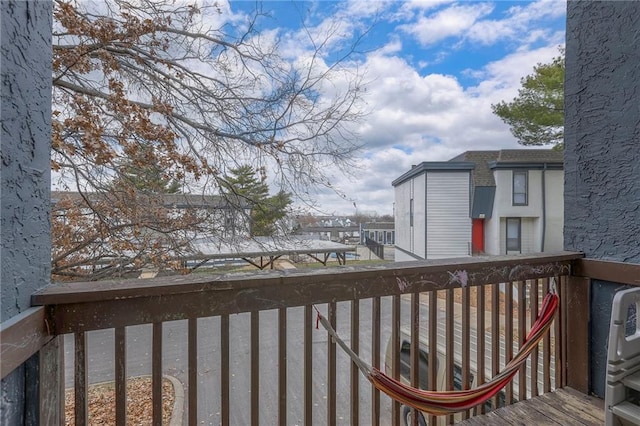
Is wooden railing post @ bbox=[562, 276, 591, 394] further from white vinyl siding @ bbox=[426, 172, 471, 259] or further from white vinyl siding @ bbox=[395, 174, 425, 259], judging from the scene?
white vinyl siding @ bbox=[395, 174, 425, 259]

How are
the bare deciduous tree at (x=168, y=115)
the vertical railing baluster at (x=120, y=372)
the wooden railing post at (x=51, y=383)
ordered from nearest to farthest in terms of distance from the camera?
the wooden railing post at (x=51, y=383) → the vertical railing baluster at (x=120, y=372) → the bare deciduous tree at (x=168, y=115)

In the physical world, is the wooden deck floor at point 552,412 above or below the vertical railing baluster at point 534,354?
below

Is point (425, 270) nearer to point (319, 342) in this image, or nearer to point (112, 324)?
point (112, 324)

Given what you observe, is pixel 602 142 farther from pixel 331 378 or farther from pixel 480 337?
pixel 331 378

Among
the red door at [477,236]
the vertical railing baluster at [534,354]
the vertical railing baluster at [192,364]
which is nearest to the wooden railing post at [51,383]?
the vertical railing baluster at [192,364]

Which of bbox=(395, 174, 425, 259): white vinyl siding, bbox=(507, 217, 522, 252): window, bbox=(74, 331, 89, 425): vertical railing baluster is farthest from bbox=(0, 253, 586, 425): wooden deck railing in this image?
bbox=(507, 217, 522, 252): window


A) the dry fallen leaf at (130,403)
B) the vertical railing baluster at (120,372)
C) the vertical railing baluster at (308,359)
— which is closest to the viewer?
the vertical railing baluster at (120,372)

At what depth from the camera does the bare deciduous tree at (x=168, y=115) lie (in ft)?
10.2

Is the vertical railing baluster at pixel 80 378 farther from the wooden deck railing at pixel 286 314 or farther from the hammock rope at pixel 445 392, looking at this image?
the hammock rope at pixel 445 392

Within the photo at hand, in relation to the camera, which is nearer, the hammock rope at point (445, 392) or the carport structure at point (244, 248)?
the hammock rope at point (445, 392)

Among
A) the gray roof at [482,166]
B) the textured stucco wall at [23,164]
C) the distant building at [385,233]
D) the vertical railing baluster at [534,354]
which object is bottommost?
the distant building at [385,233]

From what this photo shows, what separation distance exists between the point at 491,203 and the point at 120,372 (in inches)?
483

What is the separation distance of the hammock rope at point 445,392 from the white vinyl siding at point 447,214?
1016cm

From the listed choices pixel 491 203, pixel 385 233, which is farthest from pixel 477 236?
pixel 385 233
